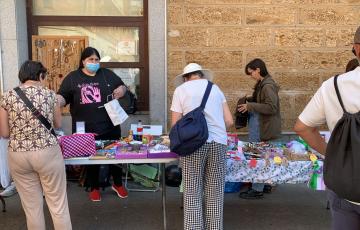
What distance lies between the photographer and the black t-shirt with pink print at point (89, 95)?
4.62 meters

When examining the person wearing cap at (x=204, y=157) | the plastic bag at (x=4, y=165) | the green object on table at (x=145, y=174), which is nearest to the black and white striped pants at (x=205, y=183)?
the person wearing cap at (x=204, y=157)

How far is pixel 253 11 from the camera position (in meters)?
6.07

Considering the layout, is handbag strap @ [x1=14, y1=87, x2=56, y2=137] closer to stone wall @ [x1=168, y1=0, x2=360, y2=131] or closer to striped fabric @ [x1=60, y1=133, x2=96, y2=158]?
striped fabric @ [x1=60, y1=133, x2=96, y2=158]

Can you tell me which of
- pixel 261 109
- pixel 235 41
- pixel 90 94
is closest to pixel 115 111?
pixel 90 94

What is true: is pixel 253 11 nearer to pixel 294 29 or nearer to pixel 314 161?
pixel 294 29

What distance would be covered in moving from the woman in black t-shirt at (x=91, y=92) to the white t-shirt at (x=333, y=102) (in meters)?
2.81

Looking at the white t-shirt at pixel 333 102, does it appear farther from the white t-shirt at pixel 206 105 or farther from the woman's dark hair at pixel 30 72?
the woman's dark hair at pixel 30 72

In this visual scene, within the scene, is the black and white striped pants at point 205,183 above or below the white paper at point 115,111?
below

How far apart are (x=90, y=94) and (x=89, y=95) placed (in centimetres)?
2

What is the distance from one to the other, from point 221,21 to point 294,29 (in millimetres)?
1088

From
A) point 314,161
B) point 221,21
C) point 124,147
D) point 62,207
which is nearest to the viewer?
point 62,207

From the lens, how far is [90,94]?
464 centimetres

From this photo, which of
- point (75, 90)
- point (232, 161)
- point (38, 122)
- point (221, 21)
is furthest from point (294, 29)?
point (38, 122)

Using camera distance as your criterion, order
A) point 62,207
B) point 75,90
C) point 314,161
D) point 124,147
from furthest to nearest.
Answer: point 75,90 < point 124,147 < point 314,161 < point 62,207
